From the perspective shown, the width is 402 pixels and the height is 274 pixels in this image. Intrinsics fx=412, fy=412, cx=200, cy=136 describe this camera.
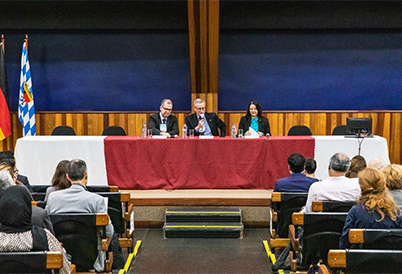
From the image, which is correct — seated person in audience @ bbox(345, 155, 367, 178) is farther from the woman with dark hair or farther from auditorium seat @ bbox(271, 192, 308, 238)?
the woman with dark hair

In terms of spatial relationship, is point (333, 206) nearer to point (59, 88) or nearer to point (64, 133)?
point (64, 133)

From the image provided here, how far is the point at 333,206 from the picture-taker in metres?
3.18

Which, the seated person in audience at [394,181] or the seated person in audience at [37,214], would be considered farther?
the seated person in audience at [394,181]

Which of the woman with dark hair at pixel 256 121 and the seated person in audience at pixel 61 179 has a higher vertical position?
the woman with dark hair at pixel 256 121

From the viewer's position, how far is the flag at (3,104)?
7035mm

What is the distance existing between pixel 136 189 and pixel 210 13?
2918 millimetres

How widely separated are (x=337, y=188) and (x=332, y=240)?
1.40ft

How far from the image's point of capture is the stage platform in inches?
185

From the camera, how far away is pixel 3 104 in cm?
703

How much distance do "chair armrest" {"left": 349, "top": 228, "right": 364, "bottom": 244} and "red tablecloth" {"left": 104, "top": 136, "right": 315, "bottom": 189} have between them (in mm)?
2709

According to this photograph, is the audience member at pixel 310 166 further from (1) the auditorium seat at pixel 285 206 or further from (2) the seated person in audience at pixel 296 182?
(1) the auditorium seat at pixel 285 206

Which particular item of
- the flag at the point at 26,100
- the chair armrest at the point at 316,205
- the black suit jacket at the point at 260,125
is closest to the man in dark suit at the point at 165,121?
the black suit jacket at the point at 260,125

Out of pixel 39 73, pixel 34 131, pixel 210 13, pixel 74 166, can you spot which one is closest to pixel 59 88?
pixel 39 73

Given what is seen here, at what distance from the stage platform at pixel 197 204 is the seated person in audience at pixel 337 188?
1465 millimetres
